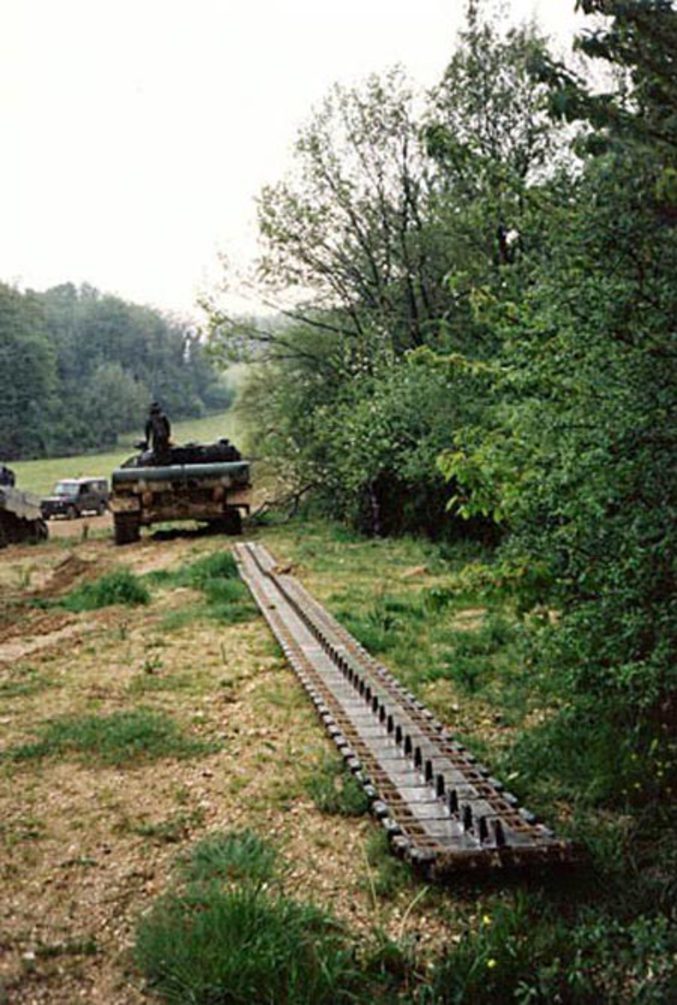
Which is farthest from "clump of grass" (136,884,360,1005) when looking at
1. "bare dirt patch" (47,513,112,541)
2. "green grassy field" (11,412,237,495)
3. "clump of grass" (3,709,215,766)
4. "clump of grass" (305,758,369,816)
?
"green grassy field" (11,412,237,495)

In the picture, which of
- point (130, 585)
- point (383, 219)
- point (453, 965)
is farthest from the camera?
point (383, 219)

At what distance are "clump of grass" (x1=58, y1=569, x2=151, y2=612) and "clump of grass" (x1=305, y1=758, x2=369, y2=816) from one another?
20.1 feet

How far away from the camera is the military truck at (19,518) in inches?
812

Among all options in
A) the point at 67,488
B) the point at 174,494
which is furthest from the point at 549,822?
the point at 67,488

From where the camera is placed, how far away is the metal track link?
4047mm

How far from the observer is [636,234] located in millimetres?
4020

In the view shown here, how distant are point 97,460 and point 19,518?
34.1 m

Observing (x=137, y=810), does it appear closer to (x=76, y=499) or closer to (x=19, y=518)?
(x=19, y=518)

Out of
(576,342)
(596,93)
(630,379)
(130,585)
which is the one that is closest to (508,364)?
(576,342)

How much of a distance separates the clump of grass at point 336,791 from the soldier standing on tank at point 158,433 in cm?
1484

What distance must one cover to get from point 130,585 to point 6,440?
48785 mm

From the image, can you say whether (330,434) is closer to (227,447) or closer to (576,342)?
(227,447)

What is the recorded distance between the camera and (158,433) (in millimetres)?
19516

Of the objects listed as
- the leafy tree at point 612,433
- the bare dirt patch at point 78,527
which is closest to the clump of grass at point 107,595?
the leafy tree at point 612,433
